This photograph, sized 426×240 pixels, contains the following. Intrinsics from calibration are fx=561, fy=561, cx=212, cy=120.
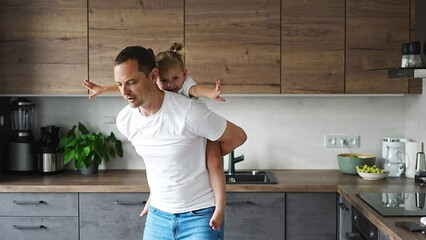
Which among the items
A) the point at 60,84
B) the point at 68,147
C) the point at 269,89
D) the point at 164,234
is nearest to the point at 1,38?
the point at 60,84

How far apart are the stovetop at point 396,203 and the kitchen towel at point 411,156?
0.65 m

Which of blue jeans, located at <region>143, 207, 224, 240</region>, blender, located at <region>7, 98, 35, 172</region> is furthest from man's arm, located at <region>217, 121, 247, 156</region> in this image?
blender, located at <region>7, 98, 35, 172</region>

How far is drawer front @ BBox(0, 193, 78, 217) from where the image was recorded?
3.21m

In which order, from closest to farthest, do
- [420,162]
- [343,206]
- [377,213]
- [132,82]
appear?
[132,82] → [377,213] → [343,206] → [420,162]

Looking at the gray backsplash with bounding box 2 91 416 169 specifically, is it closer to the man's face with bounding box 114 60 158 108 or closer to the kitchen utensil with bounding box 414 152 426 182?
the kitchen utensil with bounding box 414 152 426 182

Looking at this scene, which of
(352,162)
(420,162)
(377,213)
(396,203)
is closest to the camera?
(377,213)

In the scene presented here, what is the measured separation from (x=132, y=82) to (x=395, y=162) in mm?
2123

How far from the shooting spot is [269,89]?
344cm

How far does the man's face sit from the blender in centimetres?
175

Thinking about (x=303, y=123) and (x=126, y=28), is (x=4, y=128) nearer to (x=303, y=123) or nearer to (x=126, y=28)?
(x=126, y=28)

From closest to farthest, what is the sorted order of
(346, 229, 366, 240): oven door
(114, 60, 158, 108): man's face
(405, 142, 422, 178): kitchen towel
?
(114, 60, 158, 108): man's face < (346, 229, 366, 240): oven door < (405, 142, 422, 178): kitchen towel

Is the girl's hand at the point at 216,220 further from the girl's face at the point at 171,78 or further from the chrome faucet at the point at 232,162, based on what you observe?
the chrome faucet at the point at 232,162

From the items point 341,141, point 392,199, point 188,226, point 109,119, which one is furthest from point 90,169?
point 392,199

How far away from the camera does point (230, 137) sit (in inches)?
86.2
